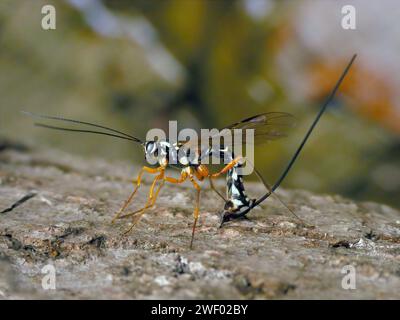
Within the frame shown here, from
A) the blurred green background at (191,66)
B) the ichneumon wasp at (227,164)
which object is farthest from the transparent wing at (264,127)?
the blurred green background at (191,66)
